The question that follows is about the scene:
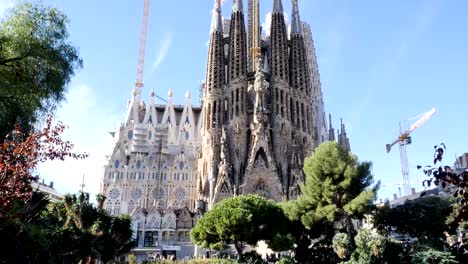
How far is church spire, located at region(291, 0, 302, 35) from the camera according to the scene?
6278 centimetres

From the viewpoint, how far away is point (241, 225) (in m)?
26.6

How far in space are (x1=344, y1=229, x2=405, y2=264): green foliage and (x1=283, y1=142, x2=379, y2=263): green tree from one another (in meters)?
3.61

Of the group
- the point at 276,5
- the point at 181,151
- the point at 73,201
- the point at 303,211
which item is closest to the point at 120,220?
the point at 73,201

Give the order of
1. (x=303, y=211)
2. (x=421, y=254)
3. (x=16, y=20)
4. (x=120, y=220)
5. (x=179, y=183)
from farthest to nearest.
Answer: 1. (x=179, y=183)
2. (x=120, y=220)
3. (x=303, y=211)
4. (x=421, y=254)
5. (x=16, y=20)

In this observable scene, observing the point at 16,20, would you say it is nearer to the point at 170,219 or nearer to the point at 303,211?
the point at 303,211

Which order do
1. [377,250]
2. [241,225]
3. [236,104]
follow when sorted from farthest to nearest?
[236,104] → [241,225] → [377,250]

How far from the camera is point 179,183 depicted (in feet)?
196

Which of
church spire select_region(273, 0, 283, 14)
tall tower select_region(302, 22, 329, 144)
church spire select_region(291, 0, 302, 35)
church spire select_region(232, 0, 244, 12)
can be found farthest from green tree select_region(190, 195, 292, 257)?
tall tower select_region(302, 22, 329, 144)

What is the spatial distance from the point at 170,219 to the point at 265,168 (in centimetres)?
1371

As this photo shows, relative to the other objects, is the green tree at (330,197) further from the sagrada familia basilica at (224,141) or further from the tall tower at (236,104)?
the tall tower at (236,104)

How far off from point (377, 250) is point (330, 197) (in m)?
5.95

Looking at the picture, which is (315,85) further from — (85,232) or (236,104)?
(85,232)

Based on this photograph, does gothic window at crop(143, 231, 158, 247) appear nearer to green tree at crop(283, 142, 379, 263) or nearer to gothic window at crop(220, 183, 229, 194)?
gothic window at crop(220, 183, 229, 194)

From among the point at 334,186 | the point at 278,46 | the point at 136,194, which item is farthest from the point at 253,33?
the point at 334,186
